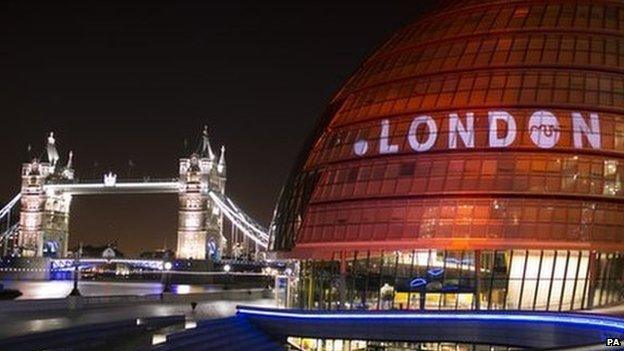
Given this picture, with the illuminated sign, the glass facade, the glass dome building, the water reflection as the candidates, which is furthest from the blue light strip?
the water reflection

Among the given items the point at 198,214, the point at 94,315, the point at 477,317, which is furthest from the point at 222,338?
the point at 198,214

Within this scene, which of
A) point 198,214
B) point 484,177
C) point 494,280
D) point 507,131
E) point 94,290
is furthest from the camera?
point 198,214

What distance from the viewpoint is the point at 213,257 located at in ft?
600

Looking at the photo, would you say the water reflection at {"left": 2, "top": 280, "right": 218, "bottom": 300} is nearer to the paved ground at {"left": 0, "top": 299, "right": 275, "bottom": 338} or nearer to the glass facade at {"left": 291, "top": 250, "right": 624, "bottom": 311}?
the paved ground at {"left": 0, "top": 299, "right": 275, "bottom": 338}

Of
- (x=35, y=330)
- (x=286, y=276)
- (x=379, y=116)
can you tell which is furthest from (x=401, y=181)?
(x=35, y=330)

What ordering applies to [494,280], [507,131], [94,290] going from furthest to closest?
[94,290], [507,131], [494,280]

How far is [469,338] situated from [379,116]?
15229mm

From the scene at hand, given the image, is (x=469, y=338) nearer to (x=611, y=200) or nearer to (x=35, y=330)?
(x=611, y=200)

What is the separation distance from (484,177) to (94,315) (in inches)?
861

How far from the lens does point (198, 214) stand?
185m

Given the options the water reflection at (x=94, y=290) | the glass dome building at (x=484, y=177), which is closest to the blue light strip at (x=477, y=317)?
the glass dome building at (x=484, y=177)

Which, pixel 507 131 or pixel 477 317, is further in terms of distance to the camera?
pixel 507 131

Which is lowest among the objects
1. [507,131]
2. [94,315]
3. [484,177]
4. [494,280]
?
[94,315]

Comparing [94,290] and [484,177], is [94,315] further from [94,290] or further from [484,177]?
[94,290]
